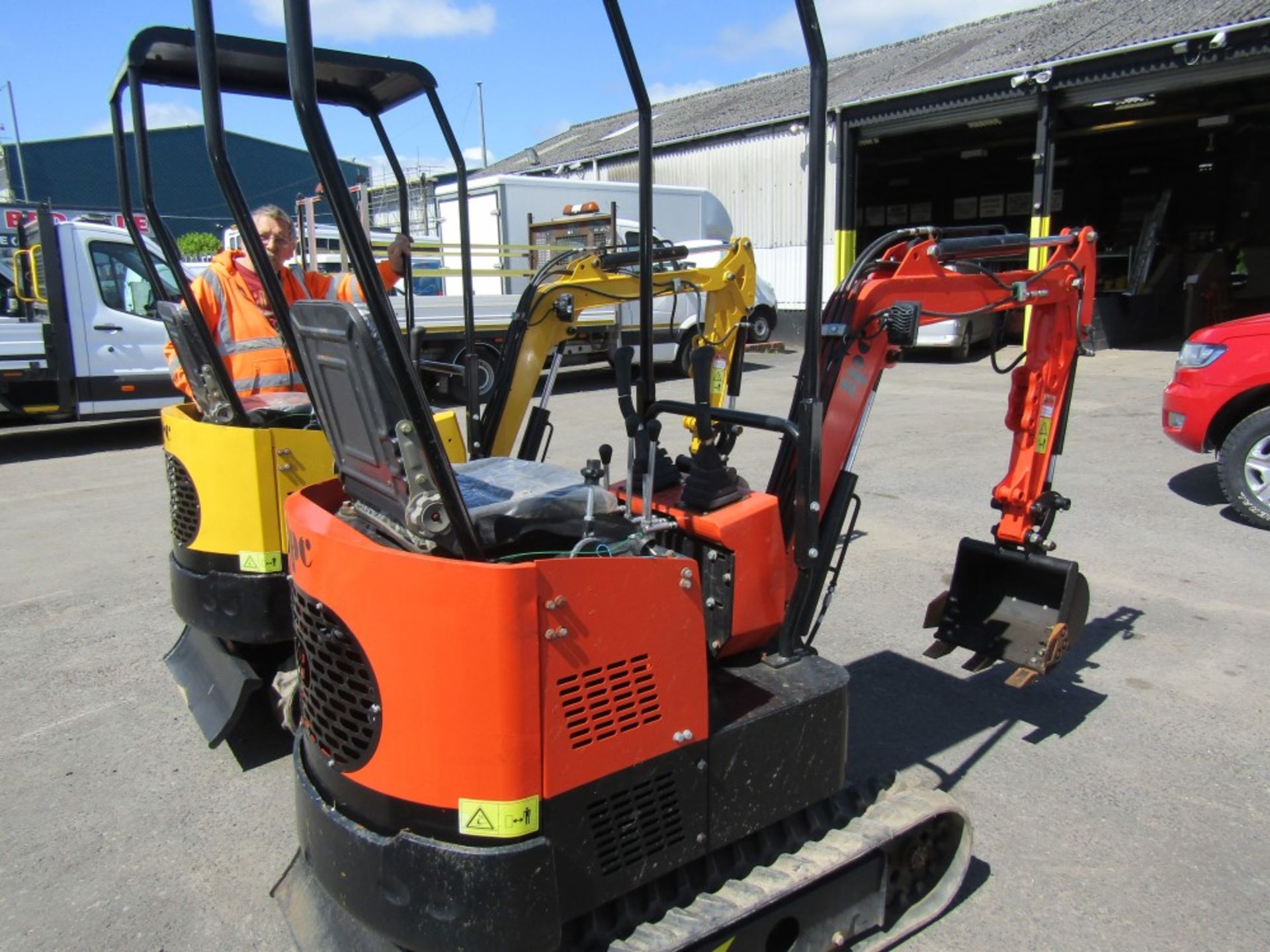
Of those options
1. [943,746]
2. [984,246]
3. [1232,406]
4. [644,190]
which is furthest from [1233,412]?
[644,190]

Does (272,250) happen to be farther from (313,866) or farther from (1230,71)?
(1230,71)

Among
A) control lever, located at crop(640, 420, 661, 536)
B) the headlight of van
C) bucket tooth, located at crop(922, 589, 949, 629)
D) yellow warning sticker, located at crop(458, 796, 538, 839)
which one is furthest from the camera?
the headlight of van

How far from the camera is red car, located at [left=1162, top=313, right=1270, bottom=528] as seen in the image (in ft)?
20.8

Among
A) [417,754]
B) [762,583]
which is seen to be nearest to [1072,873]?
[762,583]

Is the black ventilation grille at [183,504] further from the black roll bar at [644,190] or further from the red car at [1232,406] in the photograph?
the red car at [1232,406]

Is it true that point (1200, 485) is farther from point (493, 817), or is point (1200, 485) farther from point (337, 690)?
point (337, 690)

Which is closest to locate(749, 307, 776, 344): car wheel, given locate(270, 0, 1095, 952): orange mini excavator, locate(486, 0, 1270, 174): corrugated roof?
locate(486, 0, 1270, 174): corrugated roof

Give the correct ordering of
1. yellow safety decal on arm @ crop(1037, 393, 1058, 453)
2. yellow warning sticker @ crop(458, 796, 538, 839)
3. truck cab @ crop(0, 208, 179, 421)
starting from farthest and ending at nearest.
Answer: truck cab @ crop(0, 208, 179, 421)
yellow safety decal on arm @ crop(1037, 393, 1058, 453)
yellow warning sticker @ crop(458, 796, 538, 839)

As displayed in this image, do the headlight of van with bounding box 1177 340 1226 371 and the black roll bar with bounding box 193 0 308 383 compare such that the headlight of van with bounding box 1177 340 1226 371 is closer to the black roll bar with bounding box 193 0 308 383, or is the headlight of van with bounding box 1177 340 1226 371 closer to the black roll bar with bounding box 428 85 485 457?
the black roll bar with bounding box 428 85 485 457

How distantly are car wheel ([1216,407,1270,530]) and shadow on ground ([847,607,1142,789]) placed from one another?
2497 mm

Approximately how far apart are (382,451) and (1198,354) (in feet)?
21.6

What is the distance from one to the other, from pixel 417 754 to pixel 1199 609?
14.8ft

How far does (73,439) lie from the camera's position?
11.1 meters

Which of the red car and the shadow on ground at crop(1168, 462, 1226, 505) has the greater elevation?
the red car
